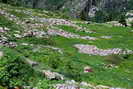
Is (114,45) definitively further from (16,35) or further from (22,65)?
(22,65)

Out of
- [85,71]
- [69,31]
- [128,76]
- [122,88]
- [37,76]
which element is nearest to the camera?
[37,76]

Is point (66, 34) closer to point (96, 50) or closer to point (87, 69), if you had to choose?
point (96, 50)

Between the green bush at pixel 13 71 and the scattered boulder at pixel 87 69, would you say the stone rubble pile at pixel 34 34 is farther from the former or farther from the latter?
the green bush at pixel 13 71

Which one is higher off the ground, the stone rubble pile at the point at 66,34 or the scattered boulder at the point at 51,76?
the scattered boulder at the point at 51,76

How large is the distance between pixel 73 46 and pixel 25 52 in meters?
A: 11.5

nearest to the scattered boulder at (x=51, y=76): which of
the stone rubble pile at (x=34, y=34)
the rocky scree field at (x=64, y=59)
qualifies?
the rocky scree field at (x=64, y=59)

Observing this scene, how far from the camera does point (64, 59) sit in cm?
2556

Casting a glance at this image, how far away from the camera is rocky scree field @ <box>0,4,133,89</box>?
54.5ft

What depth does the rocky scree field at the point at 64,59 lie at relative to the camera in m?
16.6

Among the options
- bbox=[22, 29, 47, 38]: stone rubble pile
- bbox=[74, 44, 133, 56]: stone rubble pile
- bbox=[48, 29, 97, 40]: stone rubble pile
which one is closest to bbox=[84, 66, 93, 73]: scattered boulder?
bbox=[74, 44, 133, 56]: stone rubble pile

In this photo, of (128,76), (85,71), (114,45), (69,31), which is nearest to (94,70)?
(85,71)

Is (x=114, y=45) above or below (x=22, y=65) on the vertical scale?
below

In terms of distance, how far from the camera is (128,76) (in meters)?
24.8

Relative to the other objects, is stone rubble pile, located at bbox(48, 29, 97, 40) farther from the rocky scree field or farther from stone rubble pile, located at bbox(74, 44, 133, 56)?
stone rubble pile, located at bbox(74, 44, 133, 56)
